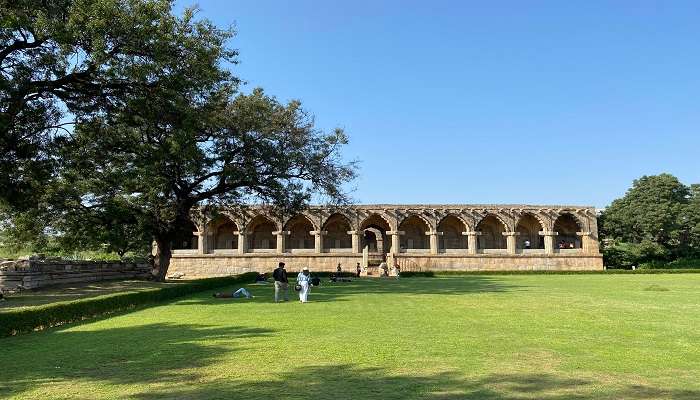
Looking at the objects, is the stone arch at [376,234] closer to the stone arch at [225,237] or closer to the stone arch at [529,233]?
the stone arch at [225,237]

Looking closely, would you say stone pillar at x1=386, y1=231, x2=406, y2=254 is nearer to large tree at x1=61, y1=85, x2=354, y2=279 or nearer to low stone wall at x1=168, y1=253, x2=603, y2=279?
low stone wall at x1=168, y1=253, x2=603, y2=279

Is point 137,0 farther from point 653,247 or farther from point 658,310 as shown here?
point 653,247

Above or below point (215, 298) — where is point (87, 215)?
above

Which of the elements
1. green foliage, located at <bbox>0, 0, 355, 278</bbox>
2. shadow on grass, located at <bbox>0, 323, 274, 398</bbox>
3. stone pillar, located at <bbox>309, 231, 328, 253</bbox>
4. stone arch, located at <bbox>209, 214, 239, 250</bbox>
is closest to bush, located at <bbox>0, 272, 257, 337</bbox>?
shadow on grass, located at <bbox>0, 323, 274, 398</bbox>

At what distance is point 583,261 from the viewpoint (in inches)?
1832

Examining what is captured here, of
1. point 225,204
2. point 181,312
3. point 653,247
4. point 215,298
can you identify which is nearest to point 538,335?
point 181,312

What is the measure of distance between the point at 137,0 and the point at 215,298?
9914 millimetres

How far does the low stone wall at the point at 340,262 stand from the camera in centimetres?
4531

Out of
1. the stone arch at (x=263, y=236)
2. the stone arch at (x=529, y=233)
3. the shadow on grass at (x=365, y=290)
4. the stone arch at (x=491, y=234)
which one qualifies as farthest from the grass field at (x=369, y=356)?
A: the stone arch at (x=529, y=233)

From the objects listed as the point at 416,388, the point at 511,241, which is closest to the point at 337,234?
the point at 511,241

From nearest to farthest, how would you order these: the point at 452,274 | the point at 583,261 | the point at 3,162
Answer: the point at 3,162
the point at 452,274
the point at 583,261

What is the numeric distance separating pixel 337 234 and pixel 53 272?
28.9 meters

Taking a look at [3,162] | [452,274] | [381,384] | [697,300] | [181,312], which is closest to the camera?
[381,384]

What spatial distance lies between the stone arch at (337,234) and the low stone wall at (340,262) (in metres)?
3.28
